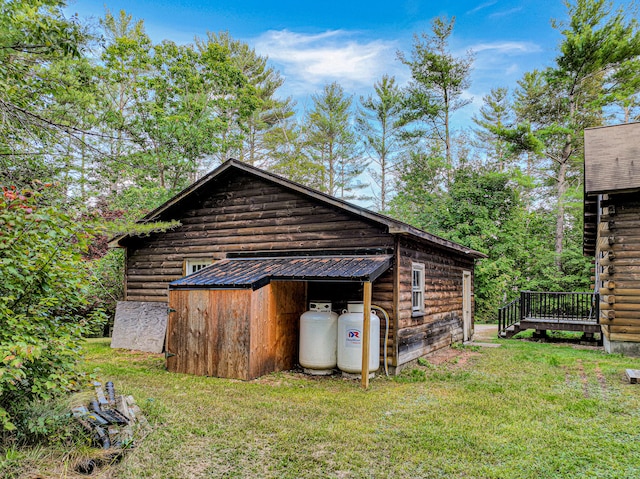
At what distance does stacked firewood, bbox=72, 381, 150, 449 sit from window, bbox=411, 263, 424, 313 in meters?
5.81

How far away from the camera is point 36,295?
11.8 ft

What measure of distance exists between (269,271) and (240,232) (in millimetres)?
2101

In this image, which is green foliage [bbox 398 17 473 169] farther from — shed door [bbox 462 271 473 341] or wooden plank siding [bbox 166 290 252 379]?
wooden plank siding [bbox 166 290 252 379]

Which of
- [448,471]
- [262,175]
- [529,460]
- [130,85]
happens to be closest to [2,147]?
[262,175]

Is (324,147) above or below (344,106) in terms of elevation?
below

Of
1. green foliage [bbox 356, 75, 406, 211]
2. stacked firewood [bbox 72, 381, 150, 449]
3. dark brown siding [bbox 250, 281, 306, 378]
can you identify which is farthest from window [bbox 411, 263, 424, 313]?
green foliage [bbox 356, 75, 406, 211]

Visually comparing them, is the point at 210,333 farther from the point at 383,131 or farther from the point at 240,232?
the point at 383,131

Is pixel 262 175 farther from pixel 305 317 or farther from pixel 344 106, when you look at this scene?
pixel 344 106

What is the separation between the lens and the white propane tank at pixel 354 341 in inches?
276

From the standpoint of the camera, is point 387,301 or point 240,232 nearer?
point 387,301

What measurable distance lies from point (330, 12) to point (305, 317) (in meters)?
13.3

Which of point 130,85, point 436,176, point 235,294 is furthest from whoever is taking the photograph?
point 436,176

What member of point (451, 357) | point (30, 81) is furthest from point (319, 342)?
point (30, 81)

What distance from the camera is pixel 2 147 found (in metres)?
5.30
